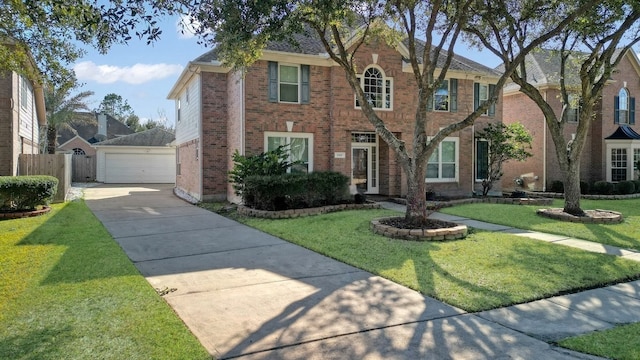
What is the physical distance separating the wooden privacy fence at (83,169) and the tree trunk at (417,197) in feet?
102

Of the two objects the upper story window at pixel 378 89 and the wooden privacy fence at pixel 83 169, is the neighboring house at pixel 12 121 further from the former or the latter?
the wooden privacy fence at pixel 83 169

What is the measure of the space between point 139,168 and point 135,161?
0.59 meters

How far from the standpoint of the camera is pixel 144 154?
112 feet

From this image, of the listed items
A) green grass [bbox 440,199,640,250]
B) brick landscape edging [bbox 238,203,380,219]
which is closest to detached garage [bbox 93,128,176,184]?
brick landscape edging [bbox 238,203,380,219]

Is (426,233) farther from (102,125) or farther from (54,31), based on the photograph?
(102,125)

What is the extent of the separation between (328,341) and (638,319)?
11.9 ft

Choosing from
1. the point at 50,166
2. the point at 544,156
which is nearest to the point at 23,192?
the point at 50,166

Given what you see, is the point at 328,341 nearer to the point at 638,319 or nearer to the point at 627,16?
the point at 638,319

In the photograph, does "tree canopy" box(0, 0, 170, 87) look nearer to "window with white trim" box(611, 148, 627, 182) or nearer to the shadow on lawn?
the shadow on lawn

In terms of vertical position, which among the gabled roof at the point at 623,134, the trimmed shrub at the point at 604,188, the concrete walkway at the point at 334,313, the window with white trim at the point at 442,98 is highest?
the window with white trim at the point at 442,98

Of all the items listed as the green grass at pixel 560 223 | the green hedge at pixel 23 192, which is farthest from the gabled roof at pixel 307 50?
the green grass at pixel 560 223

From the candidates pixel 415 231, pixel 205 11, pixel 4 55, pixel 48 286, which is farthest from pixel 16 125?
pixel 415 231

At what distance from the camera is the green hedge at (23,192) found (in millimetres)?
12938

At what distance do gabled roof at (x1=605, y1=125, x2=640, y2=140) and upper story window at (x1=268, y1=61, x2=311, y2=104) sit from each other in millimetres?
17939
